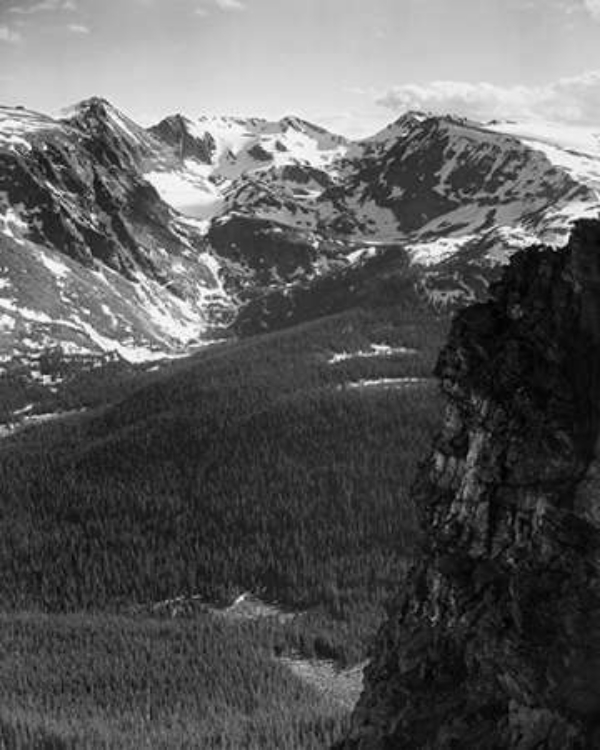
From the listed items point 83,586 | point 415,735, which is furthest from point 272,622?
point 415,735

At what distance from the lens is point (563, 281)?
56656mm

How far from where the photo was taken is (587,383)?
54312 mm

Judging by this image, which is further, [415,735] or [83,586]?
[83,586]

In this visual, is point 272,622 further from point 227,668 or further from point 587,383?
point 587,383

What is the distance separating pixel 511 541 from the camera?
184 feet

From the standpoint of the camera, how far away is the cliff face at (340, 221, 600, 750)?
51.9m

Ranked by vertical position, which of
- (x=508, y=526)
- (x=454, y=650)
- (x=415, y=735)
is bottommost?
(x=415, y=735)

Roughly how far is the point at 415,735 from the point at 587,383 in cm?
2031

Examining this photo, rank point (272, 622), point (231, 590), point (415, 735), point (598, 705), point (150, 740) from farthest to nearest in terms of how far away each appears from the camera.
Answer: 1. point (231, 590)
2. point (272, 622)
3. point (150, 740)
4. point (415, 735)
5. point (598, 705)

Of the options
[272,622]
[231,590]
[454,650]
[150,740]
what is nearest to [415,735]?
[454,650]

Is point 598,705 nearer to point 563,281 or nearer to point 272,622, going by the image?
point 563,281

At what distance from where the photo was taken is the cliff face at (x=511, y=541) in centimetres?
5191

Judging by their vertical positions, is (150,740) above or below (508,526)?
below

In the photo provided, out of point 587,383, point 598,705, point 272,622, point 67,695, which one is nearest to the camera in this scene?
point 598,705
